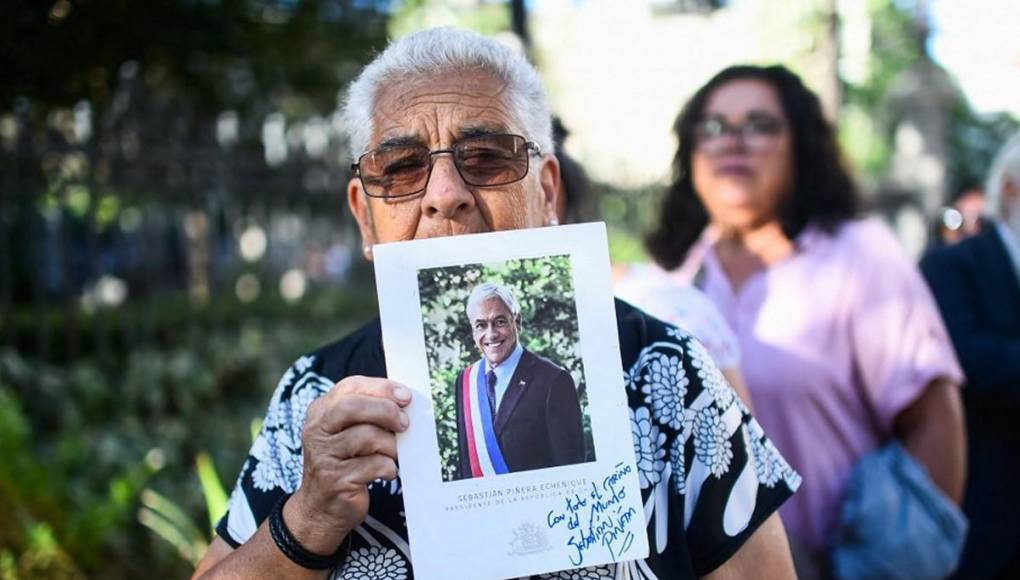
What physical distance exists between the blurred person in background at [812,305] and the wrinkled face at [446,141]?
1489mm

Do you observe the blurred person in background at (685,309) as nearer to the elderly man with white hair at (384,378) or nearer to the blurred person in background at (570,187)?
the blurred person in background at (570,187)

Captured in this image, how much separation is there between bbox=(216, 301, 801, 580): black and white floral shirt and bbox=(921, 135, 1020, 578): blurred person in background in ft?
6.28

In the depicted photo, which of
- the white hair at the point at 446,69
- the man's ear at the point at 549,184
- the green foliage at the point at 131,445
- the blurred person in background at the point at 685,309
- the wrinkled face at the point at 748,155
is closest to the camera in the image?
the white hair at the point at 446,69

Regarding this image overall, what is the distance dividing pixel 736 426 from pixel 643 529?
31cm

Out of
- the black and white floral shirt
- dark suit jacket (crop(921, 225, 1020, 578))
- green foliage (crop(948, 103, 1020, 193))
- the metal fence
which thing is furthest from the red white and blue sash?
green foliage (crop(948, 103, 1020, 193))

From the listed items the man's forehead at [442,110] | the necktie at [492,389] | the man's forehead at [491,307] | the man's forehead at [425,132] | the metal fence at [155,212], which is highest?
the metal fence at [155,212]

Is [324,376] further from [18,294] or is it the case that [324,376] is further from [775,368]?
[18,294]

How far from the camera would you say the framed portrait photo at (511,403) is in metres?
1.49

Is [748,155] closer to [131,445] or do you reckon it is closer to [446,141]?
[446,141]

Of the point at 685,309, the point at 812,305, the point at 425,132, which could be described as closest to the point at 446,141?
the point at 425,132

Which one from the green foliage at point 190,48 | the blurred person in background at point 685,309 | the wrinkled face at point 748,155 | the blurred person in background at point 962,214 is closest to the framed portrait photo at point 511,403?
the blurred person in background at point 685,309

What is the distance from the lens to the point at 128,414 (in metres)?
5.80

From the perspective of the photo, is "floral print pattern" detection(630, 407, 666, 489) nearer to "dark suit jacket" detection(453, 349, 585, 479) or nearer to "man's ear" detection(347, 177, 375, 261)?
"dark suit jacket" detection(453, 349, 585, 479)

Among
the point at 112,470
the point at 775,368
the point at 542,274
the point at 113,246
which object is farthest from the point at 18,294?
the point at 542,274
